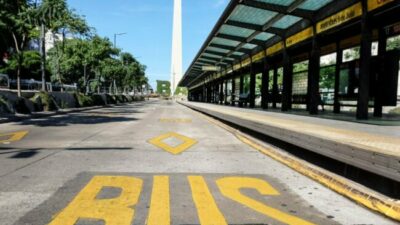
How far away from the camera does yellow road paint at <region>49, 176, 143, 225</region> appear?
5.08 meters

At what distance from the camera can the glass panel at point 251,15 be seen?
74.3ft

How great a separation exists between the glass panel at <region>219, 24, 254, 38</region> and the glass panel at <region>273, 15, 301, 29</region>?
2.96m

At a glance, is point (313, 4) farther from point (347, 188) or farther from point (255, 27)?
point (347, 188)

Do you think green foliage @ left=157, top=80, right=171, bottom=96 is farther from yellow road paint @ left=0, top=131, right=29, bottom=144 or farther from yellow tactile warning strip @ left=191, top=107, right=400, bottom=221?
yellow tactile warning strip @ left=191, top=107, right=400, bottom=221

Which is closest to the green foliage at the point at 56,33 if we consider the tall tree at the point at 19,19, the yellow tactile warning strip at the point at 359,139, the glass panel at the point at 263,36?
the tall tree at the point at 19,19

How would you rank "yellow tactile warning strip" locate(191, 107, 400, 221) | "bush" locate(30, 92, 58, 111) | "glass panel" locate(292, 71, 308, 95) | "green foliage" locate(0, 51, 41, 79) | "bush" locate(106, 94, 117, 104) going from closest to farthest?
"yellow tactile warning strip" locate(191, 107, 400, 221)
"glass panel" locate(292, 71, 308, 95)
"bush" locate(30, 92, 58, 111)
"bush" locate(106, 94, 117, 104)
"green foliage" locate(0, 51, 41, 79)

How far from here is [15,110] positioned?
86.3ft

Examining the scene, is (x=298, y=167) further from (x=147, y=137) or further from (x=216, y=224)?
(x=147, y=137)

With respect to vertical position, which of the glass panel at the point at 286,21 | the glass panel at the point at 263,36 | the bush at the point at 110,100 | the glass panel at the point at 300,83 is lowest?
the bush at the point at 110,100

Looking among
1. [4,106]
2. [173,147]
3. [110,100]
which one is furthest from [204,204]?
[110,100]

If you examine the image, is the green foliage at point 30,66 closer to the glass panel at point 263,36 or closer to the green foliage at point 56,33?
the green foliage at point 56,33

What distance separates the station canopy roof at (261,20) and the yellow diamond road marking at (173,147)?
8755 mm

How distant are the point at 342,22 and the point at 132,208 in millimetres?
15655

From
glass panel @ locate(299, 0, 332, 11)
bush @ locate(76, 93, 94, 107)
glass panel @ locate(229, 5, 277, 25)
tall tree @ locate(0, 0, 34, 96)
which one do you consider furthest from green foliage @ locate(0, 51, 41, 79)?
glass panel @ locate(299, 0, 332, 11)
